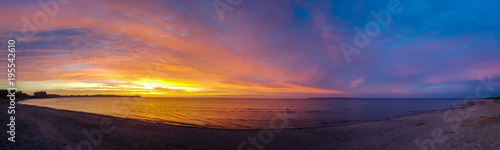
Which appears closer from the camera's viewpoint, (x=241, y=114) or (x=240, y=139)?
(x=240, y=139)

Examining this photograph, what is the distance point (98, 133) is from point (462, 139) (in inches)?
1148

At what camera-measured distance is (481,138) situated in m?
13.5

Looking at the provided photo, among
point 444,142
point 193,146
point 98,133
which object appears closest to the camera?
point 444,142

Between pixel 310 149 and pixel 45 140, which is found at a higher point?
pixel 45 140

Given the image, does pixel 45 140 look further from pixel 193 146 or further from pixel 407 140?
pixel 407 140

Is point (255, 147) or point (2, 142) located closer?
point (2, 142)

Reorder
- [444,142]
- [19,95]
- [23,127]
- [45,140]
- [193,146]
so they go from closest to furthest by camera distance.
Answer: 1. [45,140]
2. [444,142]
3. [23,127]
4. [193,146]
5. [19,95]

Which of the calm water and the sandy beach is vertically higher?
the sandy beach

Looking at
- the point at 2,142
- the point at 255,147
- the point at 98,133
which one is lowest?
the point at 255,147

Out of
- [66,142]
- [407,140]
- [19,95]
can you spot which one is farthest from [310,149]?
[19,95]

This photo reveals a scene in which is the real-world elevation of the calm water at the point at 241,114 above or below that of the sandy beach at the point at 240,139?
below

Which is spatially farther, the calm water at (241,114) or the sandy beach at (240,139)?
the calm water at (241,114)

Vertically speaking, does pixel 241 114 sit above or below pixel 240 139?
below

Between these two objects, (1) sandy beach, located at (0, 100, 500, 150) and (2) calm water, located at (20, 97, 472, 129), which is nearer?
(1) sandy beach, located at (0, 100, 500, 150)
